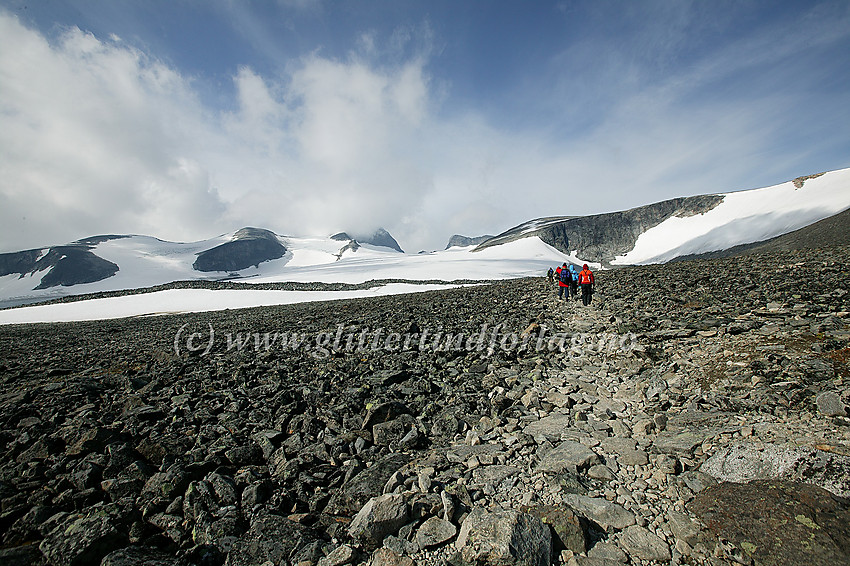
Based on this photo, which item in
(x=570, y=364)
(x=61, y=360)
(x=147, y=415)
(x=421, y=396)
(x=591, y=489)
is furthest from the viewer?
(x=61, y=360)

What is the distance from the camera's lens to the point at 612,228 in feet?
341

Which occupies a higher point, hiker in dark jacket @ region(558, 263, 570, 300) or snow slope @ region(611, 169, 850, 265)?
snow slope @ region(611, 169, 850, 265)

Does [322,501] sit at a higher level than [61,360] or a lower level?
lower

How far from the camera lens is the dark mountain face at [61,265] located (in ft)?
376

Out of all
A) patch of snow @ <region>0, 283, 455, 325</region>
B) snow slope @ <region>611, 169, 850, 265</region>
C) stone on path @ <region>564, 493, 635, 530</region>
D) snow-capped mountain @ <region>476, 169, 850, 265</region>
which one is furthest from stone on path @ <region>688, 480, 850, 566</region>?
snow-capped mountain @ <region>476, 169, 850, 265</region>

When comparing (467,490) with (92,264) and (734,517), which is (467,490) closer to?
(734,517)

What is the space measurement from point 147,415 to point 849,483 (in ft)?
31.2

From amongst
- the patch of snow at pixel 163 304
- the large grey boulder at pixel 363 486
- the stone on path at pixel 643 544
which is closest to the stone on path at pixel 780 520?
the stone on path at pixel 643 544

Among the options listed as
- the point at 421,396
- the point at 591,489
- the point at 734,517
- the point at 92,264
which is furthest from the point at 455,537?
the point at 92,264

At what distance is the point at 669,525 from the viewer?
3631 millimetres

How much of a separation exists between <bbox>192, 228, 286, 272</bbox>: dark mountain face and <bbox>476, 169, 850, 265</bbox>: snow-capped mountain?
117376 mm

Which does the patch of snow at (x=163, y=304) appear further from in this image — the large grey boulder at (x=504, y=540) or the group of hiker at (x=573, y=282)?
the large grey boulder at (x=504, y=540)

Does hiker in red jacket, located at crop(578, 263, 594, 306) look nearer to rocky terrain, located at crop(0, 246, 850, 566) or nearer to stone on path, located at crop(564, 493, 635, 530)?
rocky terrain, located at crop(0, 246, 850, 566)

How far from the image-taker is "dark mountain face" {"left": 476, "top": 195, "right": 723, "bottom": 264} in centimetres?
9769
